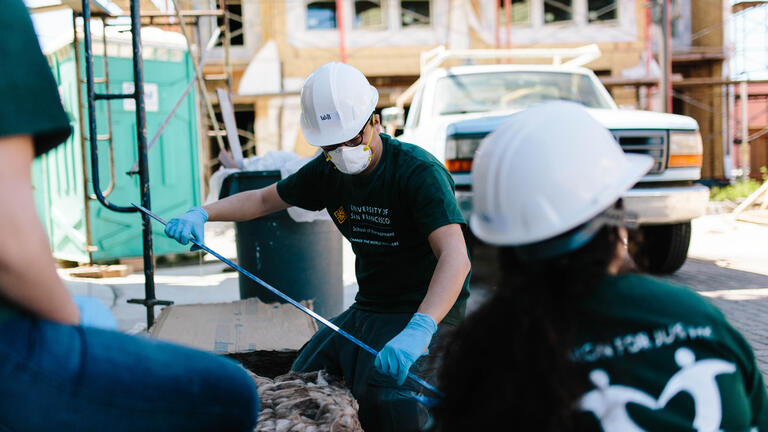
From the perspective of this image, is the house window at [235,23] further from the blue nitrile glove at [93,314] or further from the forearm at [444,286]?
the blue nitrile glove at [93,314]

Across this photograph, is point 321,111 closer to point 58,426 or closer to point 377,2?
point 58,426

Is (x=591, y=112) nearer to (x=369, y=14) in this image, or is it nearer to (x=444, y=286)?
(x=444, y=286)

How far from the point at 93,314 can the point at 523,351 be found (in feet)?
2.46

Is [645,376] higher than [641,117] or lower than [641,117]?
lower

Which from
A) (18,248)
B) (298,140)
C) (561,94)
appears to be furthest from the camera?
(298,140)

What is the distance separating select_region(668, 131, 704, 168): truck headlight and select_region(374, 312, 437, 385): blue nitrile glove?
3859mm

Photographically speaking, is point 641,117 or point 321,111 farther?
point 641,117

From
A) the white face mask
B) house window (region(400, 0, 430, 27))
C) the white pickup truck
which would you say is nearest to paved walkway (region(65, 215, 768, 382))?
the white pickup truck

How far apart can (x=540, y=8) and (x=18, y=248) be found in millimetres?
16360

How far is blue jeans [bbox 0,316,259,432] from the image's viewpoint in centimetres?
100

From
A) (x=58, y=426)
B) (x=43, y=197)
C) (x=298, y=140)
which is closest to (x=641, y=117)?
(x=58, y=426)

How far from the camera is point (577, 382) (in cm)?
97

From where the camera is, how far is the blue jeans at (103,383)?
1002mm

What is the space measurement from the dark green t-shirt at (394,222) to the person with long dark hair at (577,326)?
1.16 meters
